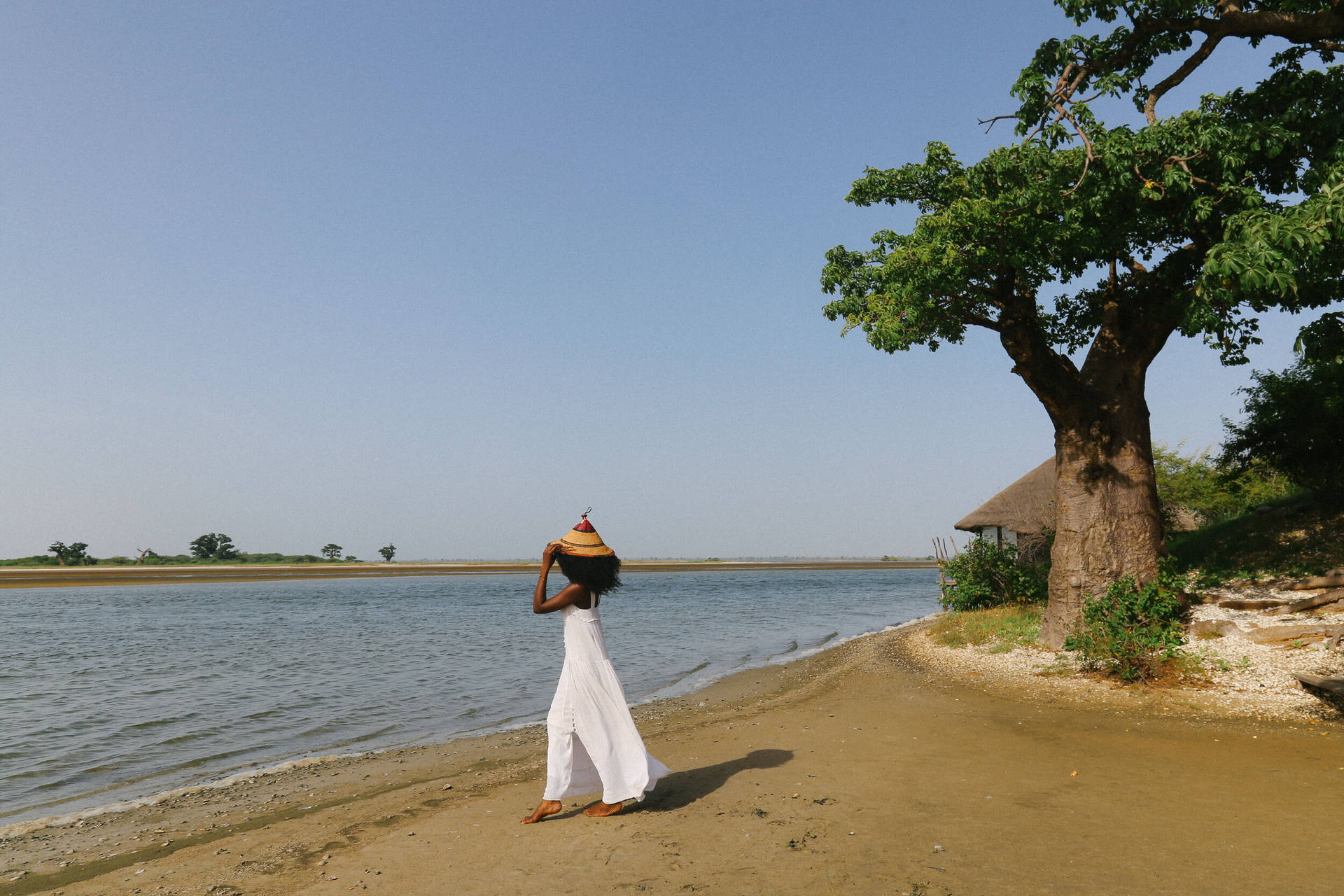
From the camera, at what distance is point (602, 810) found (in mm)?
5949

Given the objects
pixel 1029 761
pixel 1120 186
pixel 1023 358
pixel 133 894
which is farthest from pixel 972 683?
pixel 133 894

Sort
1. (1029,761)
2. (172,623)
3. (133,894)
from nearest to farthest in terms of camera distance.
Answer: (133,894) → (1029,761) → (172,623)

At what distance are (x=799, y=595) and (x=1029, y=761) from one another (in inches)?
1616

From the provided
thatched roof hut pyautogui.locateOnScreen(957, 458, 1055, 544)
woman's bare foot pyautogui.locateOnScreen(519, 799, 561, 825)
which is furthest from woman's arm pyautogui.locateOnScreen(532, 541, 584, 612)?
thatched roof hut pyautogui.locateOnScreen(957, 458, 1055, 544)

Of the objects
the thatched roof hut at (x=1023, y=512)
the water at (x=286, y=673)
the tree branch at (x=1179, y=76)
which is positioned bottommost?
the water at (x=286, y=673)

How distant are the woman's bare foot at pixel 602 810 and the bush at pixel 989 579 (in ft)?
47.2

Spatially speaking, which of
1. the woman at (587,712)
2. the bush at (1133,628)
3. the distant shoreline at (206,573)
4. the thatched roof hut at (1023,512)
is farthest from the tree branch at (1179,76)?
the distant shoreline at (206,573)

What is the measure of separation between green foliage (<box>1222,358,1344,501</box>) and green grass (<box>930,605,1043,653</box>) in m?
5.38

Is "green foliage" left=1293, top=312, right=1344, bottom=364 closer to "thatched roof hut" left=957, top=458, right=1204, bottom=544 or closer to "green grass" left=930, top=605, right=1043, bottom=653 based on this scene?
"green grass" left=930, top=605, right=1043, bottom=653

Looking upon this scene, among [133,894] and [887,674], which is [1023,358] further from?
[133,894]

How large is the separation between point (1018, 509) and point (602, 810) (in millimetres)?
23764

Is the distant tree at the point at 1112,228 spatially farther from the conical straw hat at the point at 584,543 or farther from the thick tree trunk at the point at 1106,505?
the conical straw hat at the point at 584,543

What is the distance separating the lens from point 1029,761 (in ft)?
24.2

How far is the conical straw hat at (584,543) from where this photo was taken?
19.7 ft
